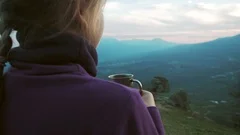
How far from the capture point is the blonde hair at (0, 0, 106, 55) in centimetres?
58

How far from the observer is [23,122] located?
22.9 inches

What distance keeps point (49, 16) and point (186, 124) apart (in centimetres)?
205

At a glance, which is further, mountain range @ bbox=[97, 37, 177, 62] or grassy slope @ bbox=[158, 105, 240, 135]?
grassy slope @ bbox=[158, 105, 240, 135]

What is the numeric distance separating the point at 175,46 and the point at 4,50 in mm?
1853

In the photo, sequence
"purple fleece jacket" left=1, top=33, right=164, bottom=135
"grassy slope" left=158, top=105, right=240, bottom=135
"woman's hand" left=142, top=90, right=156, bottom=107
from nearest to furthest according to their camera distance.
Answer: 1. "purple fleece jacket" left=1, top=33, right=164, bottom=135
2. "woman's hand" left=142, top=90, right=156, bottom=107
3. "grassy slope" left=158, top=105, right=240, bottom=135

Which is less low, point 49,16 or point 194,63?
point 49,16

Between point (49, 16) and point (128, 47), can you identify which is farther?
point (128, 47)

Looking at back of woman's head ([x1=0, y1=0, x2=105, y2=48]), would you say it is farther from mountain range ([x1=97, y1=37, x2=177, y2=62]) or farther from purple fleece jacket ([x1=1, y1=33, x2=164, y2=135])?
mountain range ([x1=97, y1=37, x2=177, y2=62])

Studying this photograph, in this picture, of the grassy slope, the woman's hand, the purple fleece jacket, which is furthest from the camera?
the grassy slope

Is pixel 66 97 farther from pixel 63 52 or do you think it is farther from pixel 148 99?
pixel 148 99

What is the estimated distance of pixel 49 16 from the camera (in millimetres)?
585

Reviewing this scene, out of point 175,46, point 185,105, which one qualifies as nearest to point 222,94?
point 185,105

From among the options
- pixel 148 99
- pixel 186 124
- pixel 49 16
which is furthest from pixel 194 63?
pixel 49 16

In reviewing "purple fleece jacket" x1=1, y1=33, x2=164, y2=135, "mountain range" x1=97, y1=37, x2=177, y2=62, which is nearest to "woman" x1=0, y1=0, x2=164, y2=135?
"purple fleece jacket" x1=1, y1=33, x2=164, y2=135
